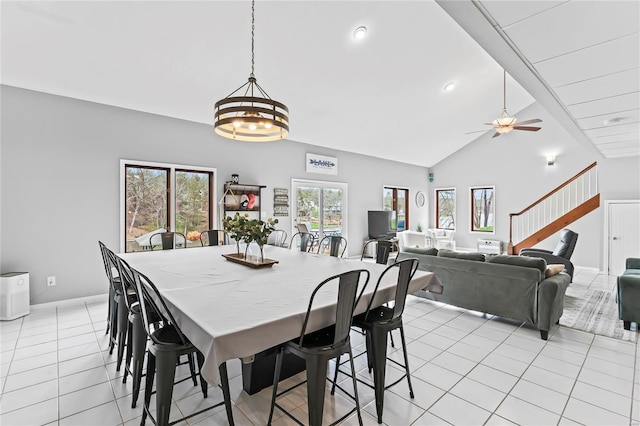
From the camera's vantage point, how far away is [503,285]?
12.2ft

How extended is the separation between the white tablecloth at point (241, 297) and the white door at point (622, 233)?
601cm

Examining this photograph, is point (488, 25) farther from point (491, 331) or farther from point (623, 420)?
point (491, 331)

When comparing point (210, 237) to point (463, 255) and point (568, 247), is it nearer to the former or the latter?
point (463, 255)

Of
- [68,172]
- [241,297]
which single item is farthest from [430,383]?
[68,172]

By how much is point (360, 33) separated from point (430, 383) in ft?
14.1

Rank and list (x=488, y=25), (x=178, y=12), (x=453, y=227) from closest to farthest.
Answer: (x=488, y=25) < (x=178, y=12) < (x=453, y=227)

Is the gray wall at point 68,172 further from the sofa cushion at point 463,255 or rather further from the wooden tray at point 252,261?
the sofa cushion at point 463,255

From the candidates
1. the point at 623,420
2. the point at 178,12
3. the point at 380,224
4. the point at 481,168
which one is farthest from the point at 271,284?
the point at 481,168

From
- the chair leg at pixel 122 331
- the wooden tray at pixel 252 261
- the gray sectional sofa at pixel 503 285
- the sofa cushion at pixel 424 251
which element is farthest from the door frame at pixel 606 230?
the chair leg at pixel 122 331

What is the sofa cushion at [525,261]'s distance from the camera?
3.52 meters

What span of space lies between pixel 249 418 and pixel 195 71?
4.16 meters

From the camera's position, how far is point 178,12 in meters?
3.43

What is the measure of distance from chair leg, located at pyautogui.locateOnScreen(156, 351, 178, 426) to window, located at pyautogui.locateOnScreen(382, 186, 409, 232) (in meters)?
7.98

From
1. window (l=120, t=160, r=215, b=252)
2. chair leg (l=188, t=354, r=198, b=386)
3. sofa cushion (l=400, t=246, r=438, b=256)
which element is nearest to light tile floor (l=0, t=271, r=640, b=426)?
chair leg (l=188, t=354, r=198, b=386)
